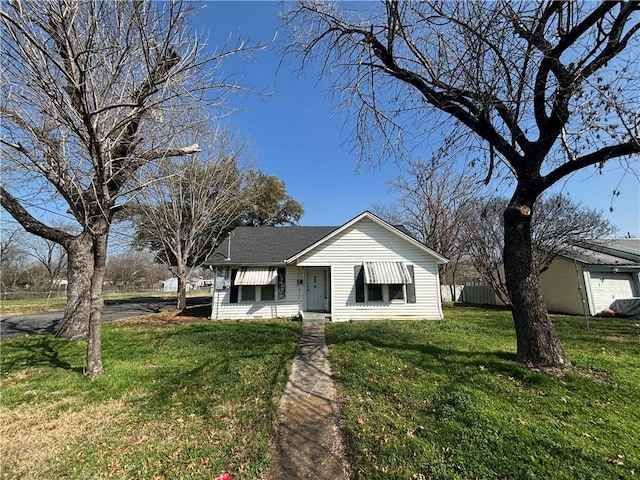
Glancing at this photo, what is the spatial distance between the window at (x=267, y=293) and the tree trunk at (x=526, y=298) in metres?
10.3

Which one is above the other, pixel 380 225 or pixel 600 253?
pixel 380 225

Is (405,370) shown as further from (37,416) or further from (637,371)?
(37,416)

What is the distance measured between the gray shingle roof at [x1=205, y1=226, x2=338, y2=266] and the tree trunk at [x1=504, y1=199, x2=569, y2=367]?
9826 millimetres

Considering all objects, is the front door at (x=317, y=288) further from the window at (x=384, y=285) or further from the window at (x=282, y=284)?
the window at (x=384, y=285)

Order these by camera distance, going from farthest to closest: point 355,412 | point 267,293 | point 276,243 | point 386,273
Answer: point 276,243
point 267,293
point 386,273
point 355,412

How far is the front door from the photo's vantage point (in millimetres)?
14107

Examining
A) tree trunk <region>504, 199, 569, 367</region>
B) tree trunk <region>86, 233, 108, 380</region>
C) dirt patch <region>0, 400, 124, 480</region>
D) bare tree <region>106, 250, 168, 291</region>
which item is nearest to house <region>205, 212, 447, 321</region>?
tree trunk <region>504, 199, 569, 367</region>

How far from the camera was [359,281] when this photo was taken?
500 inches

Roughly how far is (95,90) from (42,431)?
5149 mm

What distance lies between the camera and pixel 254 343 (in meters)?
8.15

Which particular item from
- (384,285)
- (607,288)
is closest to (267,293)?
(384,285)

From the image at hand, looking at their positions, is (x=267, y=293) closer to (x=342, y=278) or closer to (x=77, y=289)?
(x=342, y=278)

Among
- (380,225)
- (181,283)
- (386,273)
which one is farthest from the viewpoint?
(181,283)

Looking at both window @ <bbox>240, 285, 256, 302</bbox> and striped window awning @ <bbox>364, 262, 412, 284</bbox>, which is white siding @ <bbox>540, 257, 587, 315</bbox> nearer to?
striped window awning @ <bbox>364, 262, 412, 284</bbox>
